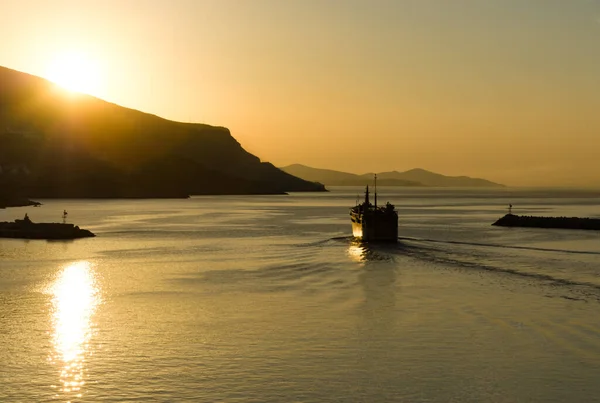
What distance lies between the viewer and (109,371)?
25.0 m

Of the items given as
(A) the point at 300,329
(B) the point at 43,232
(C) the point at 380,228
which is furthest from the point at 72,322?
(B) the point at 43,232

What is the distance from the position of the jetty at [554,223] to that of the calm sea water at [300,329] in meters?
48.3

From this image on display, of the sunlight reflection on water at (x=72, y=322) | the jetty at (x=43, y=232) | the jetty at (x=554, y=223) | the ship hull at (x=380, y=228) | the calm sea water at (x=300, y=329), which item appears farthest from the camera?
the jetty at (x=554, y=223)

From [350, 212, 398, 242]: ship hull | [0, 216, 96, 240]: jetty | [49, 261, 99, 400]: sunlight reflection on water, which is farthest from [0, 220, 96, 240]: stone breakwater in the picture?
[350, 212, 398, 242]: ship hull

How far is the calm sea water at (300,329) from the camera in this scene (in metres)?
23.4

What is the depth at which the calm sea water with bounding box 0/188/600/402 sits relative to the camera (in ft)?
76.7

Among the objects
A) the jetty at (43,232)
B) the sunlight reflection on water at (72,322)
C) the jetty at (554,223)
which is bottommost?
the sunlight reflection on water at (72,322)

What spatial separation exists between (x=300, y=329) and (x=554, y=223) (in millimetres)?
94443

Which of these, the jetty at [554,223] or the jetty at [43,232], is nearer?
the jetty at [43,232]

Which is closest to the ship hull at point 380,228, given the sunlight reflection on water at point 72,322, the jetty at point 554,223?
the sunlight reflection on water at point 72,322

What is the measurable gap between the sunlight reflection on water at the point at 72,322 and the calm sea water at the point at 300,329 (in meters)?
0.11

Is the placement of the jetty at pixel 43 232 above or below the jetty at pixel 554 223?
below

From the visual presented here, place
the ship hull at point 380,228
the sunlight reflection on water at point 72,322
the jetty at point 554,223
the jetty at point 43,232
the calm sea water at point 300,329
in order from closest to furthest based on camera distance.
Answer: the calm sea water at point 300,329 → the sunlight reflection on water at point 72,322 → the ship hull at point 380,228 → the jetty at point 43,232 → the jetty at point 554,223

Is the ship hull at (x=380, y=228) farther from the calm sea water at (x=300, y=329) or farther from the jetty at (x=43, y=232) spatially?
the jetty at (x=43, y=232)
